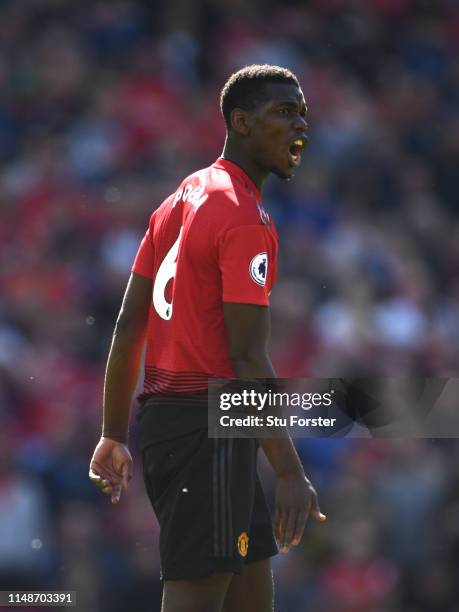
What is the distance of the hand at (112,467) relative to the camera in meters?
3.92

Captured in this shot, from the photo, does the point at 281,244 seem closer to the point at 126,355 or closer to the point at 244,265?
the point at 126,355

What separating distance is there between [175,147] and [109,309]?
5.89 feet

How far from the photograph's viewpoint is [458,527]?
7.82 meters

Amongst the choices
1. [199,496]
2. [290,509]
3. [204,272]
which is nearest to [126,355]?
[204,272]

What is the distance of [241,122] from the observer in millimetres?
3900

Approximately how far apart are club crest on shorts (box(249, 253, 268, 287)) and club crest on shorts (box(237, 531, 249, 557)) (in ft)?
2.35

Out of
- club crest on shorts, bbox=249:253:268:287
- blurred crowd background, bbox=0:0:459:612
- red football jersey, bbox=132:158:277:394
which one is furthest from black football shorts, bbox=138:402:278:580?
blurred crowd background, bbox=0:0:459:612

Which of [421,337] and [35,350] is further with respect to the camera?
[421,337]

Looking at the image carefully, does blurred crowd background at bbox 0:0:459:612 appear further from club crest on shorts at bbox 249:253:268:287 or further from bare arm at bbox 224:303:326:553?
club crest on shorts at bbox 249:253:268:287

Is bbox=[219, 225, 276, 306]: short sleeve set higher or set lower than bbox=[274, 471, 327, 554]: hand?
higher

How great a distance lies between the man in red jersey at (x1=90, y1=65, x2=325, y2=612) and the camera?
11.7 ft

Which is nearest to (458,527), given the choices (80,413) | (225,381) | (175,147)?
(80,413)

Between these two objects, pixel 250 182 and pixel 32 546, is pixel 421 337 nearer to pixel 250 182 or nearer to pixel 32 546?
pixel 32 546

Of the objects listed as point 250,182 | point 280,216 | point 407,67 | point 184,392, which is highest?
point 407,67
